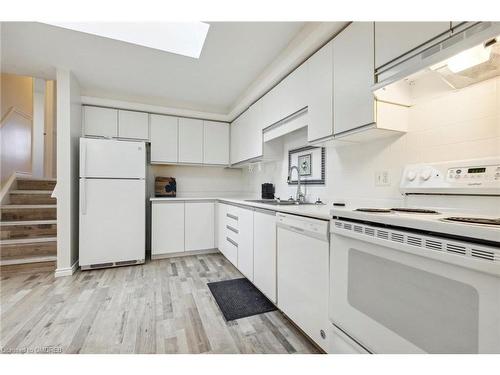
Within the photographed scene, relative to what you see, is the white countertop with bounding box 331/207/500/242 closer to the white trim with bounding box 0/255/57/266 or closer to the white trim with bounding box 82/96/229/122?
the white trim with bounding box 82/96/229/122

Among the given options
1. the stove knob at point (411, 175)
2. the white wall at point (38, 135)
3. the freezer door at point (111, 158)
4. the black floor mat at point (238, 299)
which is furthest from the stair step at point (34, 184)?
the stove knob at point (411, 175)

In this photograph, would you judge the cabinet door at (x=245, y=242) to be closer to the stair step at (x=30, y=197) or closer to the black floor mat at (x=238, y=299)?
the black floor mat at (x=238, y=299)

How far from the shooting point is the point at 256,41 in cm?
206

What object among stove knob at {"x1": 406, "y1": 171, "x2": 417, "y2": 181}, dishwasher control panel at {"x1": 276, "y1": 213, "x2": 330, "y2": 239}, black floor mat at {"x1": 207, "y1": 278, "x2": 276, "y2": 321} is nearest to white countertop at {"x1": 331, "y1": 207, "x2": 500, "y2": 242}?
dishwasher control panel at {"x1": 276, "y1": 213, "x2": 330, "y2": 239}

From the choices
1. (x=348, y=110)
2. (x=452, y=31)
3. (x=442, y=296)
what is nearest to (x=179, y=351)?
(x=442, y=296)

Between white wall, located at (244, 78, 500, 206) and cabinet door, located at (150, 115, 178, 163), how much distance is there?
2.38 metres

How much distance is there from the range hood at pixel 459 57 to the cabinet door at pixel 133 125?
312 cm

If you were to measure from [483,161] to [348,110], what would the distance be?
2.46 ft

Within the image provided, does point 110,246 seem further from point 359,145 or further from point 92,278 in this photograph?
point 359,145

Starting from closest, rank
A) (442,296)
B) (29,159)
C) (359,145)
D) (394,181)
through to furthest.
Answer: (442,296), (394,181), (359,145), (29,159)

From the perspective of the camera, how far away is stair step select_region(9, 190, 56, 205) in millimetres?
3404

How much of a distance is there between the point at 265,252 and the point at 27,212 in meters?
3.49

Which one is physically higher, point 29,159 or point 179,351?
point 29,159

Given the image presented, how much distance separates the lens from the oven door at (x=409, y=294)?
68 cm
